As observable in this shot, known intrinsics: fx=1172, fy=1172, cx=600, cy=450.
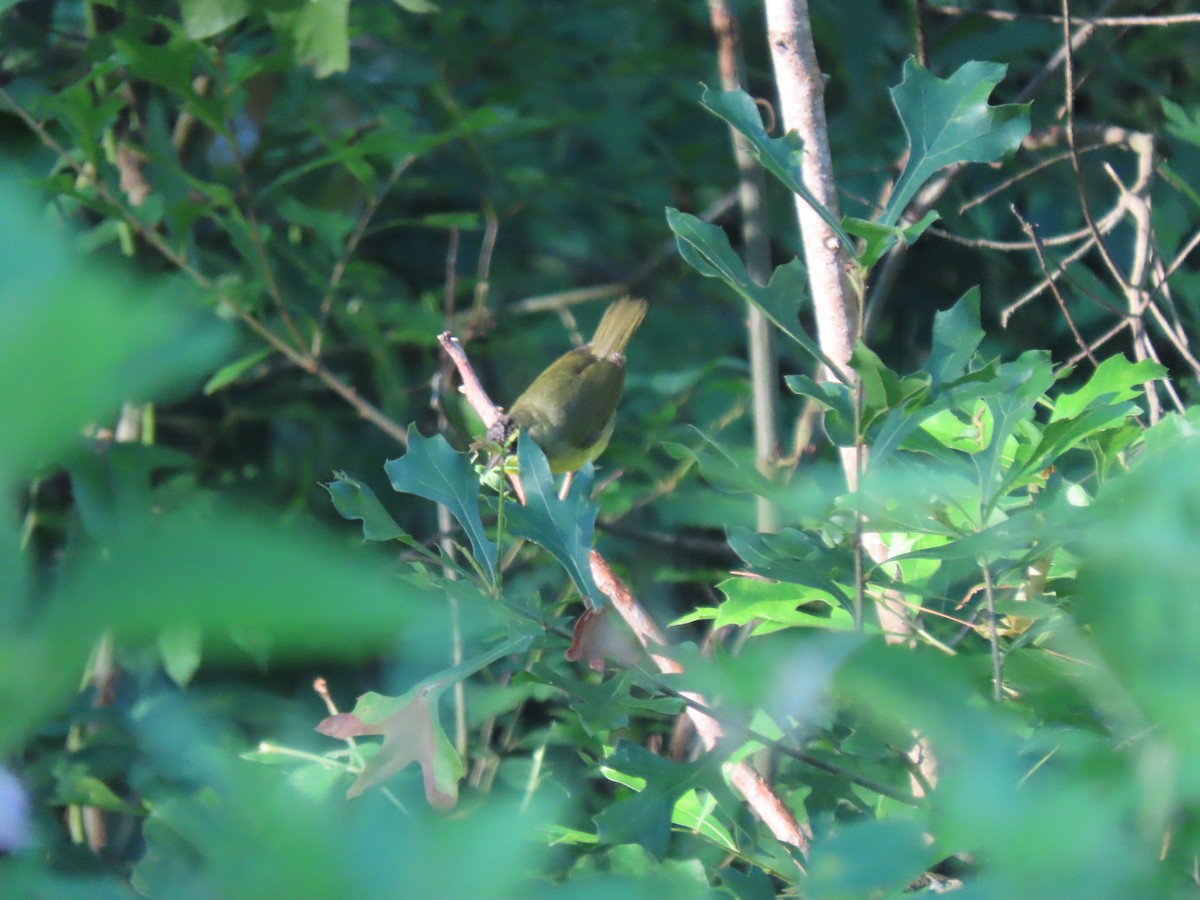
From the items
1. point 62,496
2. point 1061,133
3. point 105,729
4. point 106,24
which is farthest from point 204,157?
point 1061,133

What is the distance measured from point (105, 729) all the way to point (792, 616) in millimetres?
1399

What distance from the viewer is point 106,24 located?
2.15m

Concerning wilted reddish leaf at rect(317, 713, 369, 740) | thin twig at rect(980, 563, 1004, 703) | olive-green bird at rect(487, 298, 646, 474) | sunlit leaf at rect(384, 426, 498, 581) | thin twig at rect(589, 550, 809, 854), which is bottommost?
olive-green bird at rect(487, 298, 646, 474)

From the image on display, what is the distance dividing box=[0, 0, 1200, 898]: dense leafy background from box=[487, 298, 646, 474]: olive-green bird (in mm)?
100

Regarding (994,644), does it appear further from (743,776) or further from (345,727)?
(345,727)

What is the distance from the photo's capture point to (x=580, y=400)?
2096 millimetres

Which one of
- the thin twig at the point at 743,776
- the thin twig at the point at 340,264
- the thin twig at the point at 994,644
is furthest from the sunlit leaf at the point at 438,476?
the thin twig at the point at 340,264

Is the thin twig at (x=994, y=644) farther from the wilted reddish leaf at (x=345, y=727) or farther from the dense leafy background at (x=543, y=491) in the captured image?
the wilted reddish leaf at (x=345, y=727)

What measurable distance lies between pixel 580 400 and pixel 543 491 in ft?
4.15

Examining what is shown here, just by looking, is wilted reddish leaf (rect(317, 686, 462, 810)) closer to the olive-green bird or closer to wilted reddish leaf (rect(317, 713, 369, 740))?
wilted reddish leaf (rect(317, 713, 369, 740))

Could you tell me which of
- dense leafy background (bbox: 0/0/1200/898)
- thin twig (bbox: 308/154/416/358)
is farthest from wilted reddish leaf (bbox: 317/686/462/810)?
thin twig (bbox: 308/154/416/358)

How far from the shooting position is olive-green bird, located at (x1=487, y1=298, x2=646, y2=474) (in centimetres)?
209

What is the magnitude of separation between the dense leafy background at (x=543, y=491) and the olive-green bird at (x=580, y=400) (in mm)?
100

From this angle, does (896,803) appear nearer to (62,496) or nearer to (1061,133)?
(1061,133)
